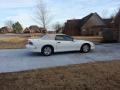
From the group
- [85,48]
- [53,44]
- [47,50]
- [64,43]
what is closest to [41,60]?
[47,50]

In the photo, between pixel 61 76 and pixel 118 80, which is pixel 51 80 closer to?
pixel 61 76

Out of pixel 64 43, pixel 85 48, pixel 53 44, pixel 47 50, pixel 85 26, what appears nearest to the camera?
pixel 47 50

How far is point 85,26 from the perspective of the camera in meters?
53.8

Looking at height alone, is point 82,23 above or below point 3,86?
above

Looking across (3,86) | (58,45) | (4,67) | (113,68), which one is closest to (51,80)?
(3,86)

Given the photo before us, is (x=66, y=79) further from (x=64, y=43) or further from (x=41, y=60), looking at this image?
(x=64, y=43)

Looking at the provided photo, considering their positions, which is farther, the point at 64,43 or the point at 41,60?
the point at 64,43

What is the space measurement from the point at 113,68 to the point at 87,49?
6038mm

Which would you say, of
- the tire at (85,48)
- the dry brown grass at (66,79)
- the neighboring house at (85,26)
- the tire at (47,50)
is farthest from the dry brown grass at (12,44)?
the neighboring house at (85,26)

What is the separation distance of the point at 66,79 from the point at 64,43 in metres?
6.83

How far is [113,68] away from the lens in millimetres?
8570

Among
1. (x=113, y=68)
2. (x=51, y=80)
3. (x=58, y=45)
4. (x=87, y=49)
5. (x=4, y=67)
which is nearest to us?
(x=51, y=80)

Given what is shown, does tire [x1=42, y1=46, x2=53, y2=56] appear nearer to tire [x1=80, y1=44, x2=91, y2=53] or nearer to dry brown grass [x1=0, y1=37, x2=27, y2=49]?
tire [x1=80, y1=44, x2=91, y2=53]

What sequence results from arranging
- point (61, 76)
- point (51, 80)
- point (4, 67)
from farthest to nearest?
point (4, 67) → point (61, 76) → point (51, 80)
